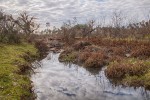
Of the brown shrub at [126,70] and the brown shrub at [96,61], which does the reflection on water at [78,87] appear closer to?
the brown shrub at [126,70]

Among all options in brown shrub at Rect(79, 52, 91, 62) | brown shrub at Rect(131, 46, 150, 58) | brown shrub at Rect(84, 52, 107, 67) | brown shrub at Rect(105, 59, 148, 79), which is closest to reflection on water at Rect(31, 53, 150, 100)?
brown shrub at Rect(105, 59, 148, 79)

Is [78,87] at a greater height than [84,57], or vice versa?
[84,57]

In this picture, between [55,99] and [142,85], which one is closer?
[55,99]

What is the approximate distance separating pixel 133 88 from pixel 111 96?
7.53 ft

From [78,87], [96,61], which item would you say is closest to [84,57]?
[96,61]

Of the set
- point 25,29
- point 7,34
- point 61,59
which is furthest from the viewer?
point 25,29

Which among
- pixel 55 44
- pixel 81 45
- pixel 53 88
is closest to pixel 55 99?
pixel 53 88

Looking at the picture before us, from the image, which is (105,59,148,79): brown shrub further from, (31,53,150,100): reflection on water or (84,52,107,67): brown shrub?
(84,52,107,67): brown shrub

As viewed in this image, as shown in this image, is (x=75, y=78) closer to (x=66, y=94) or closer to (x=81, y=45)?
(x=66, y=94)

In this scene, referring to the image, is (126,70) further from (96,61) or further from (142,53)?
(142,53)

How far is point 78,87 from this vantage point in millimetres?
18812

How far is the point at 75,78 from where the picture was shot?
22031 millimetres

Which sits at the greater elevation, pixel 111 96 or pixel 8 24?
pixel 8 24

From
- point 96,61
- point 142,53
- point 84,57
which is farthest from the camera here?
point 84,57
